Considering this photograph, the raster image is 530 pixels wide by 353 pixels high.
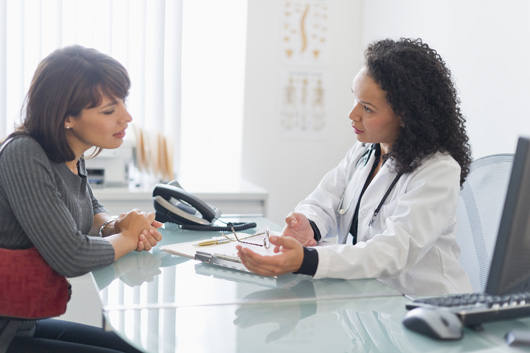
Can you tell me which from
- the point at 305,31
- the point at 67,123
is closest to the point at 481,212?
the point at 67,123

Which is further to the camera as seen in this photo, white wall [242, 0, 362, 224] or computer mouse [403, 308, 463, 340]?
white wall [242, 0, 362, 224]

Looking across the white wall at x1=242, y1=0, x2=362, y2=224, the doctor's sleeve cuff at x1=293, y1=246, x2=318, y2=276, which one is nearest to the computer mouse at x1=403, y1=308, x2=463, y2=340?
the doctor's sleeve cuff at x1=293, y1=246, x2=318, y2=276

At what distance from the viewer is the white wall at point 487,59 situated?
2543mm

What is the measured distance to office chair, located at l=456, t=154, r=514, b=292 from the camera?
1832mm

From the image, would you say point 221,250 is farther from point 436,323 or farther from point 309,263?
point 436,323

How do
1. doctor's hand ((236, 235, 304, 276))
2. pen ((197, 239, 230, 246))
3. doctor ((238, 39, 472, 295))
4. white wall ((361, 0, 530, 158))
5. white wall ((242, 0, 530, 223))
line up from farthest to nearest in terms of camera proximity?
white wall ((242, 0, 530, 223)), white wall ((361, 0, 530, 158)), pen ((197, 239, 230, 246)), doctor ((238, 39, 472, 295)), doctor's hand ((236, 235, 304, 276))

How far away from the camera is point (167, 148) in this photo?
329 cm

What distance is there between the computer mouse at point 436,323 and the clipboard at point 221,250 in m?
0.53

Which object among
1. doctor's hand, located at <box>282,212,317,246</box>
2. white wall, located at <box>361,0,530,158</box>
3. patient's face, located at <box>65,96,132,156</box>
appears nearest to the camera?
patient's face, located at <box>65,96,132,156</box>

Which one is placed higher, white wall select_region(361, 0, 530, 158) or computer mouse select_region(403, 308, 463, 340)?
white wall select_region(361, 0, 530, 158)

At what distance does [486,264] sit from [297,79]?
88.9 inches

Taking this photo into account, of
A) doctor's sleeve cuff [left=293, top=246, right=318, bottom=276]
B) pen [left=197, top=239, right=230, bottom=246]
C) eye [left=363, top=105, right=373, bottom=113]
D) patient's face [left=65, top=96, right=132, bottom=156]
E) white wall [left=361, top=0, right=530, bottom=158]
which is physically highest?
white wall [left=361, top=0, right=530, bottom=158]

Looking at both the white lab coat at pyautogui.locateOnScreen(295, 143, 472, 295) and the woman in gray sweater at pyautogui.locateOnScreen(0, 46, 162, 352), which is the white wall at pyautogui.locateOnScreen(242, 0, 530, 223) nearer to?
the white lab coat at pyautogui.locateOnScreen(295, 143, 472, 295)

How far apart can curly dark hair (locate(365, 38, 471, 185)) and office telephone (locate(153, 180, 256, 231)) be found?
25.8 inches
